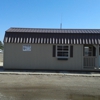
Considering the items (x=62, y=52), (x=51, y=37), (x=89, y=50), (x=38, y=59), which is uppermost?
(x=51, y=37)

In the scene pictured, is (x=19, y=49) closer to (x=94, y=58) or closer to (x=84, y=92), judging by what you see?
(x=94, y=58)

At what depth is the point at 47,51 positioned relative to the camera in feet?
50.8

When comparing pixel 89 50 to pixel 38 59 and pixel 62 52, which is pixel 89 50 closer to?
pixel 62 52

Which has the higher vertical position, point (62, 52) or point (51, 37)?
point (51, 37)

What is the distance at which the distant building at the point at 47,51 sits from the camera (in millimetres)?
15367

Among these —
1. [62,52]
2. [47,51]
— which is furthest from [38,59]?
[62,52]

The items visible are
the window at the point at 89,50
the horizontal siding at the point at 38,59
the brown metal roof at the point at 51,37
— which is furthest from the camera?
the window at the point at 89,50

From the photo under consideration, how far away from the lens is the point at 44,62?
50.6 feet

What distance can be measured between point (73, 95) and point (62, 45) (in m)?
8.36

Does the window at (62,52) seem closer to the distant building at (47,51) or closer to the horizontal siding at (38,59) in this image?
the distant building at (47,51)

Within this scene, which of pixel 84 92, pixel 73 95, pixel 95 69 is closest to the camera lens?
pixel 73 95

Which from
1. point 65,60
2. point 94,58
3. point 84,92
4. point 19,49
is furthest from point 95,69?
point 84,92

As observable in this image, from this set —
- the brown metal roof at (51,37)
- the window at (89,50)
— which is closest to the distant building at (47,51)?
the brown metal roof at (51,37)

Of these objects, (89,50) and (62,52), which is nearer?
(62,52)
